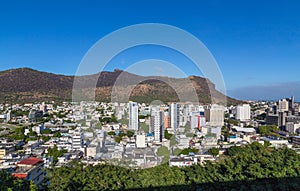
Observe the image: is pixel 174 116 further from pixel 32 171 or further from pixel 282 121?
pixel 282 121

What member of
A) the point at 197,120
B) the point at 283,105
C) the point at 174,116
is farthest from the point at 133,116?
the point at 283,105

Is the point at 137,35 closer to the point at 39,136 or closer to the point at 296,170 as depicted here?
the point at 296,170

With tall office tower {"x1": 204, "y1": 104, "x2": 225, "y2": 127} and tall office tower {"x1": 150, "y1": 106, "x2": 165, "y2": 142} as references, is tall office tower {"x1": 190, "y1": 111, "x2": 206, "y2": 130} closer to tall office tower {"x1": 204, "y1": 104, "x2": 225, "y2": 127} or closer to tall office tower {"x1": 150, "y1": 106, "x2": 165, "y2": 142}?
tall office tower {"x1": 204, "y1": 104, "x2": 225, "y2": 127}

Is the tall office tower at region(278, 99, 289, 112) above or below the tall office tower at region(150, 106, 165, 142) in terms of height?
above

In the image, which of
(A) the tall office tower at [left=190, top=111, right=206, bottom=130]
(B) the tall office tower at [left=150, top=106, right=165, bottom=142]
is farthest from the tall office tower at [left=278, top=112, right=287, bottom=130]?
(B) the tall office tower at [left=150, top=106, right=165, bottom=142]

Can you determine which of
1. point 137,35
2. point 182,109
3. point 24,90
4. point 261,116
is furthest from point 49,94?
point 137,35
